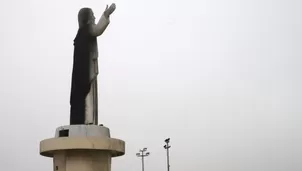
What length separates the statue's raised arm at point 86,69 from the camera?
1155 cm

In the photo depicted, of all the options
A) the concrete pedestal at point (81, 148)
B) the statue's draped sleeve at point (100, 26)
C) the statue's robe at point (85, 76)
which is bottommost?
the concrete pedestal at point (81, 148)

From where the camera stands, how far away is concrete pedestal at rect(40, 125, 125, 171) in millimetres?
10492

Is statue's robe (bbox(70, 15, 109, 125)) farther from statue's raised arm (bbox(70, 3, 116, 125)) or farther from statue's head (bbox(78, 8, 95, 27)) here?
statue's head (bbox(78, 8, 95, 27))

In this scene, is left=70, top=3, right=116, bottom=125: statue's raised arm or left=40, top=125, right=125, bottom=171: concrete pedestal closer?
left=40, top=125, right=125, bottom=171: concrete pedestal

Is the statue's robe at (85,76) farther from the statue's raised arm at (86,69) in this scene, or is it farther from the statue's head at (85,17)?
the statue's head at (85,17)

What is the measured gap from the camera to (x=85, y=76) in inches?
465

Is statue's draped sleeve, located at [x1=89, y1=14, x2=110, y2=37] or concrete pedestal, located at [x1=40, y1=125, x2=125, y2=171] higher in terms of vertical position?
statue's draped sleeve, located at [x1=89, y1=14, x2=110, y2=37]

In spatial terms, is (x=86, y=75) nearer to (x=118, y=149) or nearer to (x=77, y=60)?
(x=77, y=60)

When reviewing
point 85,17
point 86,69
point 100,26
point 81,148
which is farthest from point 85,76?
point 81,148

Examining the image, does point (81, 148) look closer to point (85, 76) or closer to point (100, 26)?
point (85, 76)

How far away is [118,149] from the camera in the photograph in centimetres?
1114

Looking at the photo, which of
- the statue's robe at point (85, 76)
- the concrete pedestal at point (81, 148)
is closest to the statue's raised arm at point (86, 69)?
the statue's robe at point (85, 76)

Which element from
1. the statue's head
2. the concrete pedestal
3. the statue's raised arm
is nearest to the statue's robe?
the statue's raised arm

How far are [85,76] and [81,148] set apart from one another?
90.4 inches
